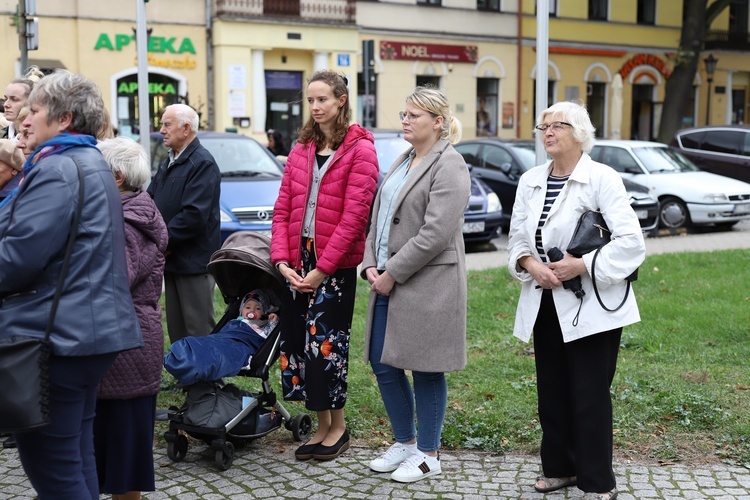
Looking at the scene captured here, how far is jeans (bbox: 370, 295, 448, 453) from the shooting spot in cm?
518

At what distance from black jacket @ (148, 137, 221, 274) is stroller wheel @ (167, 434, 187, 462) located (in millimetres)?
1197

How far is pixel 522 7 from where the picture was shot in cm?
3509

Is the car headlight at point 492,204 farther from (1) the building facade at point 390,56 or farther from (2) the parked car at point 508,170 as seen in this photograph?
(1) the building facade at point 390,56

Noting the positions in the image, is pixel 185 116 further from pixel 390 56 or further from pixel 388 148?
pixel 390 56

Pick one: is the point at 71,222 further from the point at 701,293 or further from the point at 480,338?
the point at 701,293

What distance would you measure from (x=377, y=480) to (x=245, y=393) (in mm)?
968

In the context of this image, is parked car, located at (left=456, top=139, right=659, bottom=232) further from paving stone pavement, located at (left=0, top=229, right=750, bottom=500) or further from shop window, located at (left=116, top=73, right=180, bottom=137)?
shop window, located at (left=116, top=73, right=180, bottom=137)

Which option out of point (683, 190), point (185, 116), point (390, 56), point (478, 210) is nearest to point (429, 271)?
point (185, 116)

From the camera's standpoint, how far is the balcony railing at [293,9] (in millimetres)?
28672

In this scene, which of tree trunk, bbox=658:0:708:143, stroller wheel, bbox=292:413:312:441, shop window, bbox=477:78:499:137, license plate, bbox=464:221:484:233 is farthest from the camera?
shop window, bbox=477:78:499:137

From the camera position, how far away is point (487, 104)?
3509 centimetres

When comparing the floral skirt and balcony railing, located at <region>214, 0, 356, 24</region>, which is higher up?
balcony railing, located at <region>214, 0, 356, 24</region>

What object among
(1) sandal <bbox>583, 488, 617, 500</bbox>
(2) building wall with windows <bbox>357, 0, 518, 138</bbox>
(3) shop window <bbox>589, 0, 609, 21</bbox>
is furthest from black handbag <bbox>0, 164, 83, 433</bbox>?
(3) shop window <bbox>589, 0, 609, 21</bbox>

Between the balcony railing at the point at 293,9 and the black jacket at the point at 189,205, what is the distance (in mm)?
23371
